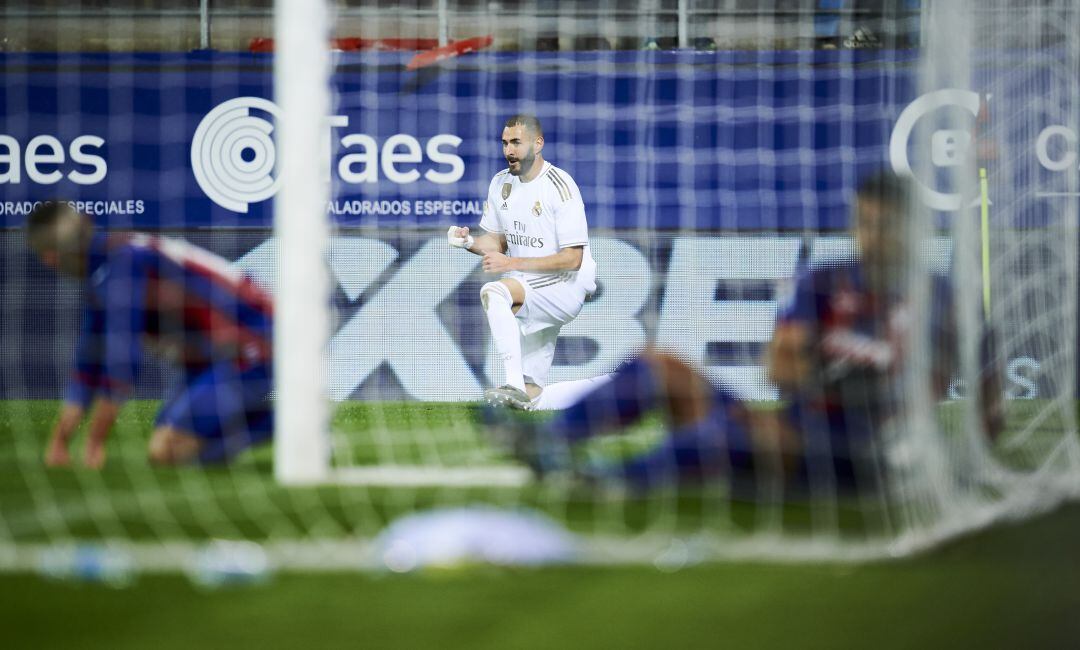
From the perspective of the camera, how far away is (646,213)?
7.66 meters

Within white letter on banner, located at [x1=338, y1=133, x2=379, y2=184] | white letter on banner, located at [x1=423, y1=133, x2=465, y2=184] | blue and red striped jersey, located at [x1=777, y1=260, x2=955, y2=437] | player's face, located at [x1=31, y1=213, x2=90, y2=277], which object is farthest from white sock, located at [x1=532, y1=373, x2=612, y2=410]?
blue and red striped jersey, located at [x1=777, y1=260, x2=955, y2=437]

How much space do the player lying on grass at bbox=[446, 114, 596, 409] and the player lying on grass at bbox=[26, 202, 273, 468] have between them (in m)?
2.14

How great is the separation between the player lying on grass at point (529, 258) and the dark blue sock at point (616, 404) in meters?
2.78

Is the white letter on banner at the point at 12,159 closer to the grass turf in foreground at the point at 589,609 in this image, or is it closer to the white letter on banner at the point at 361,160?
the white letter on banner at the point at 361,160

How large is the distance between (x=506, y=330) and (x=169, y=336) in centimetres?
234

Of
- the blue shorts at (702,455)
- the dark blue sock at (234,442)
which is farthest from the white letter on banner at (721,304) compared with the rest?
the blue shorts at (702,455)

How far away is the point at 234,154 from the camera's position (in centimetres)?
766

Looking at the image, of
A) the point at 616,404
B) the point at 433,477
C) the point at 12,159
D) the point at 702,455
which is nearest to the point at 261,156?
the point at 12,159

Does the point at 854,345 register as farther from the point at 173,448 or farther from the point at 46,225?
the point at 46,225

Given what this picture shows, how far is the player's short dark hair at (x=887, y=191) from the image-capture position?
3395mm

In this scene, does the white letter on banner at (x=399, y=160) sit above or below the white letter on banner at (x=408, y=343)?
above

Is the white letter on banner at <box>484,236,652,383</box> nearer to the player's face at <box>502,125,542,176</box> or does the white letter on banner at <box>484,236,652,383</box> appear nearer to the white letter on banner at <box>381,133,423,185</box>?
the player's face at <box>502,125,542,176</box>

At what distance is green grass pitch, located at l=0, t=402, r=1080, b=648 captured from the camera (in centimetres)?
219

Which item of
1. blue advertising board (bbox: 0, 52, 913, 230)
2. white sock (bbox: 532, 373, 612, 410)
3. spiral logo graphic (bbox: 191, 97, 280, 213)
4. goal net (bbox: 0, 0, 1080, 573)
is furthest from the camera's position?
spiral logo graphic (bbox: 191, 97, 280, 213)
